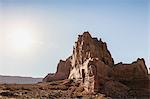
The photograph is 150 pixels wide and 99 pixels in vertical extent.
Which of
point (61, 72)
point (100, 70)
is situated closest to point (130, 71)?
point (100, 70)

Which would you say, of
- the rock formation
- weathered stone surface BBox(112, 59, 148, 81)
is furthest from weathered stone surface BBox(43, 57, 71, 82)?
weathered stone surface BBox(112, 59, 148, 81)

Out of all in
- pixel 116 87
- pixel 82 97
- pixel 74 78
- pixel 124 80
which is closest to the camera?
pixel 82 97

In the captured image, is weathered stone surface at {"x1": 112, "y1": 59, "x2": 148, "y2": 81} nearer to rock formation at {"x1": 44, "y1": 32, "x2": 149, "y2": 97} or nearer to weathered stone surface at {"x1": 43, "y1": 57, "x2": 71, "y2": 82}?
rock formation at {"x1": 44, "y1": 32, "x2": 149, "y2": 97}

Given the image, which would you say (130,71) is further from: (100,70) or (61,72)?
(61,72)

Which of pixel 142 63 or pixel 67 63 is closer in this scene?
pixel 142 63

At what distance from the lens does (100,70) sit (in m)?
66.0

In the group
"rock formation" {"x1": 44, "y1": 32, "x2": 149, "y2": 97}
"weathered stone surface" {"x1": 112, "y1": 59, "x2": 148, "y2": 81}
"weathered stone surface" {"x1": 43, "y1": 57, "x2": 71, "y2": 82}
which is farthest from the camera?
"weathered stone surface" {"x1": 43, "y1": 57, "x2": 71, "y2": 82}

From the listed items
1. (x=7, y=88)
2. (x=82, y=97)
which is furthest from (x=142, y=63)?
(x=7, y=88)

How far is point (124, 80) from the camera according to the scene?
2773 inches

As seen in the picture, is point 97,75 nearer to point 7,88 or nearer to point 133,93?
point 133,93

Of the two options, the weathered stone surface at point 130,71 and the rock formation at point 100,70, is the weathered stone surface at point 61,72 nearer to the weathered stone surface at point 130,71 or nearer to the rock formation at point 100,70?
the rock formation at point 100,70

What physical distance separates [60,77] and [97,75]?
981 inches

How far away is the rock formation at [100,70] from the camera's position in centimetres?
6272

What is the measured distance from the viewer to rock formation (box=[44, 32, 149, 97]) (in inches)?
2469
